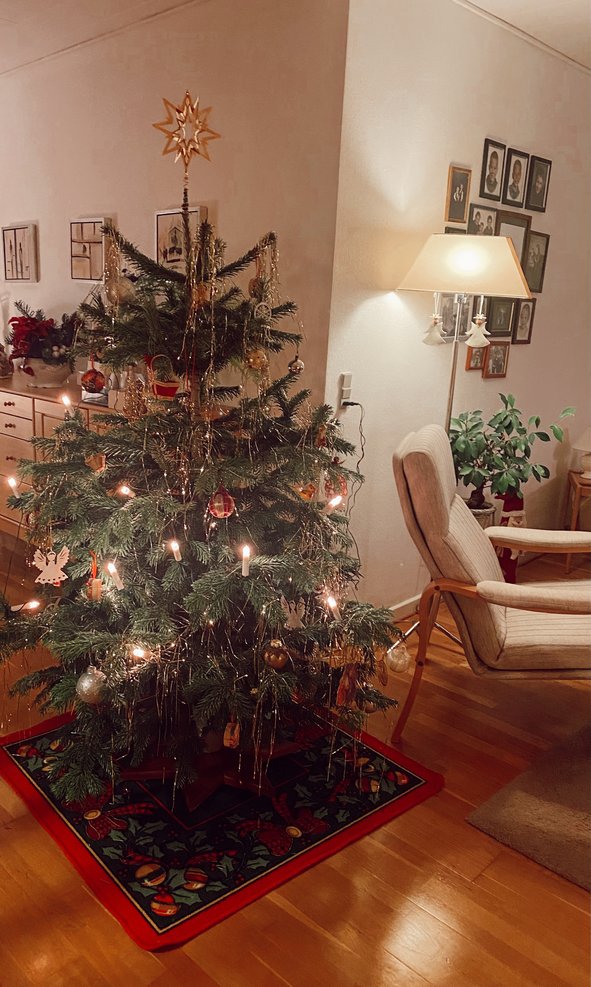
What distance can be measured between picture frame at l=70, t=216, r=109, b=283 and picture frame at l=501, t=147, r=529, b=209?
2.00m

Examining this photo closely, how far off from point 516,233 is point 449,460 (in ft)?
5.19

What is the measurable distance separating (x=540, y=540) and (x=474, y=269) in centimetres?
104

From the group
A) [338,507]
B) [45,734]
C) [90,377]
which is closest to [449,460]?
[338,507]

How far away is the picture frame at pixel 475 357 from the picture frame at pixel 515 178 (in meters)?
0.69

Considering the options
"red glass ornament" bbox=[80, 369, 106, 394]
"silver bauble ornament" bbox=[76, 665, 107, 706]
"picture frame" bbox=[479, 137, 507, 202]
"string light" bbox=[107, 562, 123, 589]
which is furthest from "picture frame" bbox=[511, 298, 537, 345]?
"silver bauble ornament" bbox=[76, 665, 107, 706]

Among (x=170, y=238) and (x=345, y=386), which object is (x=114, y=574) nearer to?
(x=345, y=386)

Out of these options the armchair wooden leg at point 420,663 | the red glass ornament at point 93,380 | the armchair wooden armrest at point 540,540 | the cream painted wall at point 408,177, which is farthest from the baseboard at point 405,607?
the red glass ornament at point 93,380

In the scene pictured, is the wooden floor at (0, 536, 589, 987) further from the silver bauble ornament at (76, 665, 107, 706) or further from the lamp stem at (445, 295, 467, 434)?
the lamp stem at (445, 295, 467, 434)

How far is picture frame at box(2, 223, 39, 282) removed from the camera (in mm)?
4441

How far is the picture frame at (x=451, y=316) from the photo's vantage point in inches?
129

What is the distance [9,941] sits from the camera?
1.67 metres

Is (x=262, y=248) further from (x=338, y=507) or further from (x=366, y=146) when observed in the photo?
(x=366, y=146)

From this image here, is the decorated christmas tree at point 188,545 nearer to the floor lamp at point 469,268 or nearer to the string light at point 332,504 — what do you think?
the string light at point 332,504

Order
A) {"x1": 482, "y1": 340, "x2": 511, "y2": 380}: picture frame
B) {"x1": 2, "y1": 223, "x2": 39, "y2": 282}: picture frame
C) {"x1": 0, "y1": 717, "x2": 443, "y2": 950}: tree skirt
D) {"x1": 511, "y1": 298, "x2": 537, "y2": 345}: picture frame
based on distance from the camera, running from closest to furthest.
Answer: {"x1": 0, "y1": 717, "x2": 443, "y2": 950}: tree skirt → {"x1": 482, "y1": 340, "x2": 511, "y2": 380}: picture frame → {"x1": 511, "y1": 298, "x2": 537, "y2": 345}: picture frame → {"x1": 2, "y1": 223, "x2": 39, "y2": 282}: picture frame
